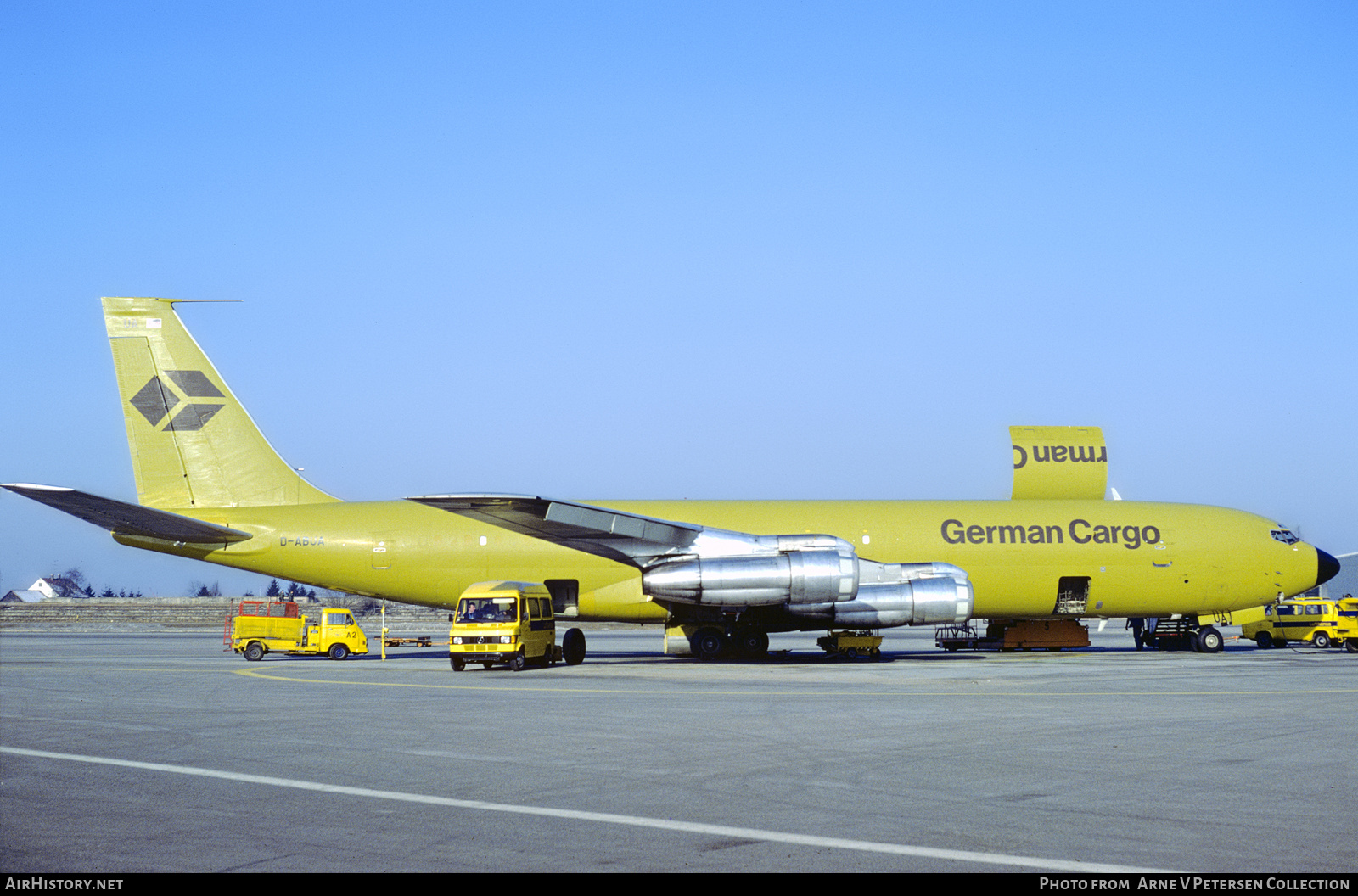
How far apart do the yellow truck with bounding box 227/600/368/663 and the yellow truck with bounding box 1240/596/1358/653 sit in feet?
109

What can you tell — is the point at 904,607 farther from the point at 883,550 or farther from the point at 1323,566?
the point at 1323,566

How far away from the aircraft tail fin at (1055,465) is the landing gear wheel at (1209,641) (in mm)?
5630

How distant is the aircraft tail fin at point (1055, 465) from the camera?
37.3 metres

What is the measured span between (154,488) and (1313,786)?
108ft

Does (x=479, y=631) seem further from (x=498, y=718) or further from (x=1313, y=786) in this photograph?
(x=1313, y=786)

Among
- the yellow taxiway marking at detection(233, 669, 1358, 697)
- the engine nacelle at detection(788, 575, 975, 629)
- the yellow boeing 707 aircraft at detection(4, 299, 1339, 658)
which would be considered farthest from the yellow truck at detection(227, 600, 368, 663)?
the engine nacelle at detection(788, 575, 975, 629)

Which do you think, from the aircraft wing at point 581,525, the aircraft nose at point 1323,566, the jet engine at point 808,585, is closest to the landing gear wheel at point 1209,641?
the aircraft nose at point 1323,566

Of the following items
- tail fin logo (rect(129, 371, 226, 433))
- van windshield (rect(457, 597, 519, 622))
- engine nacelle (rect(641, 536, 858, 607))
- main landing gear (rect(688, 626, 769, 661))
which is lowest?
main landing gear (rect(688, 626, 769, 661))

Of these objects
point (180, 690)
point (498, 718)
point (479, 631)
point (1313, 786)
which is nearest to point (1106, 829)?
point (1313, 786)

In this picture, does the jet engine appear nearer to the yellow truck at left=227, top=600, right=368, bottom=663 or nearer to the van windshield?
the van windshield

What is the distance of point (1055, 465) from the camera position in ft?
123

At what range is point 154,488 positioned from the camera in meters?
34.5

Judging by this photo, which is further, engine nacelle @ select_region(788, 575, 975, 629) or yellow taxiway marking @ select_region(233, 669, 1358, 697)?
engine nacelle @ select_region(788, 575, 975, 629)

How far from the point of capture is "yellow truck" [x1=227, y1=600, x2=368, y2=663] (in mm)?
35375
